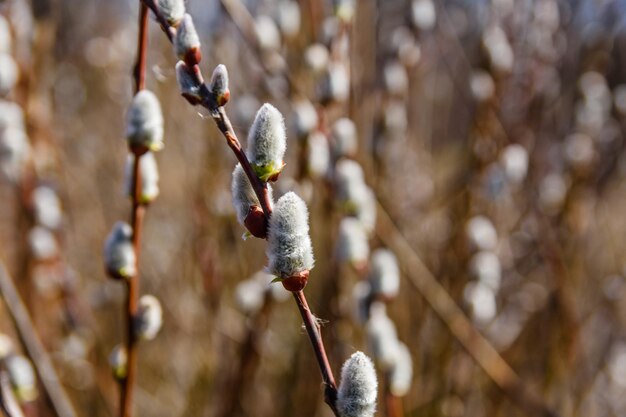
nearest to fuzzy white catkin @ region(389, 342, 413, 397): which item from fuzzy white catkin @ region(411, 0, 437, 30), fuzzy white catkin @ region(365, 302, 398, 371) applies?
fuzzy white catkin @ region(365, 302, 398, 371)

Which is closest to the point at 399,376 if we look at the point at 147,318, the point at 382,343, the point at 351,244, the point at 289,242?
the point at 382,343

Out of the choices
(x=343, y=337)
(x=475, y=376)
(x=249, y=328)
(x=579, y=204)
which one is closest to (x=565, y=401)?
(x=475, y=376)

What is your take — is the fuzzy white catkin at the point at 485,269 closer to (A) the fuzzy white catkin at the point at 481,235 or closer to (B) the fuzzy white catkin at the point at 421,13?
(A) the fuzzy white catkin at the point at 481,235

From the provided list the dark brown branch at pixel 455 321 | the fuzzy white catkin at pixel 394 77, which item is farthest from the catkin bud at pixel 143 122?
the fuzzy white catkin at pixel 394 77

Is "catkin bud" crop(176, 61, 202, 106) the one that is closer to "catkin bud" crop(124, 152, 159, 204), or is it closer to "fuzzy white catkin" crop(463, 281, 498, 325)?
"catkin bud" crop(124, 152, 159, 204)

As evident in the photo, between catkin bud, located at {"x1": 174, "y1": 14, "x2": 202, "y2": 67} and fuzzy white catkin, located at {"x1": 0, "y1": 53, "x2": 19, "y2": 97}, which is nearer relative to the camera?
catkin bud, located at {"x1": 174, "y1": 14, "x2": 202, "y2": 67}

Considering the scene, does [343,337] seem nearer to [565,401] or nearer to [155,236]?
[565,401]
